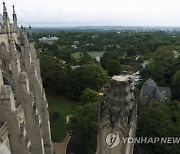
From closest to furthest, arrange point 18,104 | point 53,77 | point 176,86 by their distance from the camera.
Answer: point 18,104
point 176,86
point 53,77

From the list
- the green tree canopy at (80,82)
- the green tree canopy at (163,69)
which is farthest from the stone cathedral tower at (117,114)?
the green tree canopy at (163,69)

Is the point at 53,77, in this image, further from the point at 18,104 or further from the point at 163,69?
the point at 18,104

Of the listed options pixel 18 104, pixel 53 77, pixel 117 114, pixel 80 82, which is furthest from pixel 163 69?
pixel 117 114

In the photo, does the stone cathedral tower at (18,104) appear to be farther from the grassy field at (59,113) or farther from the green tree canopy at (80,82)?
the green tree canopy at (80,82)

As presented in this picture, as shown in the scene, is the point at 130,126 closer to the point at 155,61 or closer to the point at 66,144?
the point at 66,144

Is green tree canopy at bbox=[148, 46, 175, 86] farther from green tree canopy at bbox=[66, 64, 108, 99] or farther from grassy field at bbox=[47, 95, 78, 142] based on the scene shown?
grassy field at bbox=[47, 95, 78, 142]
